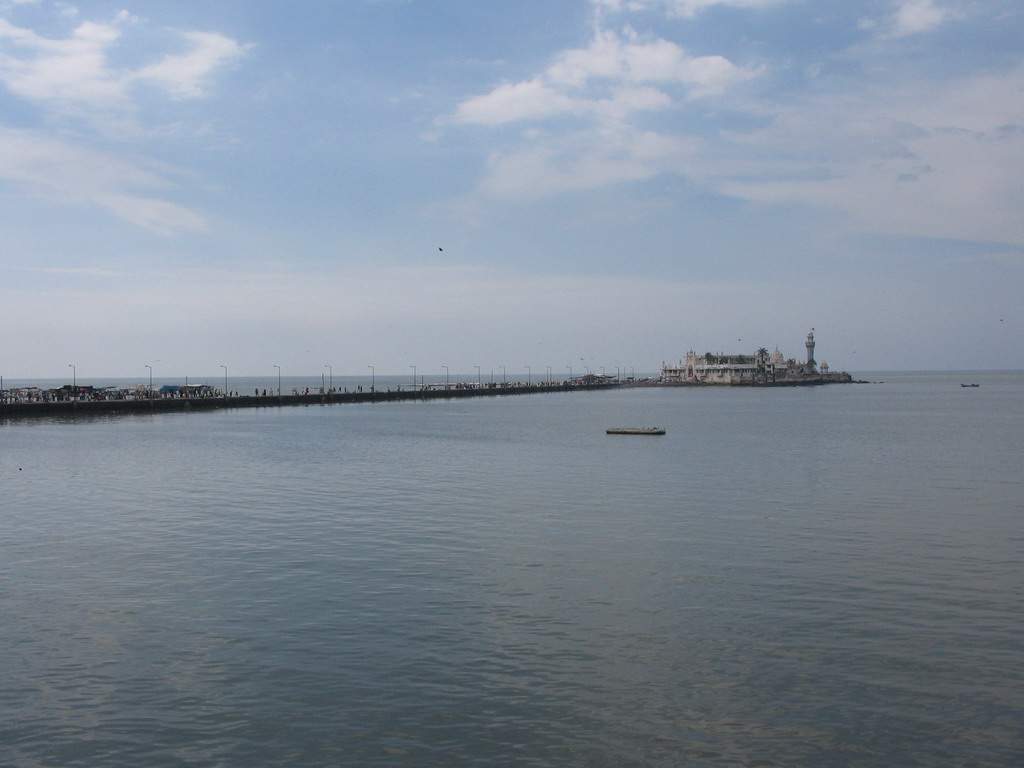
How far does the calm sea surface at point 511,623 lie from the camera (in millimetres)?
11766

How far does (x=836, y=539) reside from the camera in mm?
25047

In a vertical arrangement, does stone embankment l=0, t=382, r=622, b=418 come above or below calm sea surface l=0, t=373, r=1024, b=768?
above

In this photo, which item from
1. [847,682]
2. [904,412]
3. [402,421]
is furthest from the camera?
[904,412]

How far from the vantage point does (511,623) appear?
54.7ft

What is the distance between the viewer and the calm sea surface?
11766mm

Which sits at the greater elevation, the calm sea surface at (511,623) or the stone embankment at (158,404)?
the stone embankment at (158,404)

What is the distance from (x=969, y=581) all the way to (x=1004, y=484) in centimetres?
2090

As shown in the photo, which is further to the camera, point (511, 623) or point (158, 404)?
point (158, 404)

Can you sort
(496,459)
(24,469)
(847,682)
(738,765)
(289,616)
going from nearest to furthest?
1. (738,765)
2. (847,682)
3. (289,616)
4. (24,469)
5. (496,459)

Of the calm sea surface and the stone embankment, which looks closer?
the calm sea surface

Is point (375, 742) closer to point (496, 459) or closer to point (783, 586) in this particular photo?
point (783, 586)

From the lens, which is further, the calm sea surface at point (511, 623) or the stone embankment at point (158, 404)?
the stone embankment at point (158, 404)

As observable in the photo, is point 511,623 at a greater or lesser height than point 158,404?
lesser

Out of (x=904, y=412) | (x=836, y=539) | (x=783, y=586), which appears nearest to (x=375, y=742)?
(x=783, y=586)
